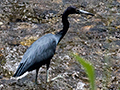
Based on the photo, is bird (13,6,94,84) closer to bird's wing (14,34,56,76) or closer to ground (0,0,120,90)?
bird's wing (14,34,56,76)

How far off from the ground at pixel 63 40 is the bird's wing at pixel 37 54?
0.62m

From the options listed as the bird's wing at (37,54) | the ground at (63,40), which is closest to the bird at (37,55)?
the bird's wing at (37,54)

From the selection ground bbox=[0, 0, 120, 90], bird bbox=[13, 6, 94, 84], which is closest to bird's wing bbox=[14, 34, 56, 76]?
bird bbox=[13, 6, 94, 84]

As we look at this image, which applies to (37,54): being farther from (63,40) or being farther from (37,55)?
(63,40)

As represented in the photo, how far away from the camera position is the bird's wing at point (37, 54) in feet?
10.8

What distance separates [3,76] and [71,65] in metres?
1.44

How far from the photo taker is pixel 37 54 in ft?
11.4

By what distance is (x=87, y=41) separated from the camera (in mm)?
5418

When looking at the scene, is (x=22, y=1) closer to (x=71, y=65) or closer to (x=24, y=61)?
(x=71, y=65)

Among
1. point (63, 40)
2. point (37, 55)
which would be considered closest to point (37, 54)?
point (37, 55)

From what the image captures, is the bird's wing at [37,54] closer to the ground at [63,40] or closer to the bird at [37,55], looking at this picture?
the bird at [37,55]

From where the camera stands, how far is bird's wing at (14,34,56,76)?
130 inches

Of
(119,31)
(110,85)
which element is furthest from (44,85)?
(119,31)

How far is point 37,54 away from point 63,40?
6.62ft
